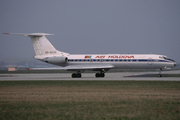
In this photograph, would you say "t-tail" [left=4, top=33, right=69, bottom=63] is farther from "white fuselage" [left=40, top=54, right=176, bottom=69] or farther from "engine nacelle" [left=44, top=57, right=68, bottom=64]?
"white fuselage" [left=40, top=54, right=176, bottom=69]

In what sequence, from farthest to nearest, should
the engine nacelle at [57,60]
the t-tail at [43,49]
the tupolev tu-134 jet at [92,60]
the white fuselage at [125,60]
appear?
the t-tail at [43,49] → the engine nacelle at [57,60] → the tupolev tu-134 jet at [92,60] → the white fuselage at [125,60]

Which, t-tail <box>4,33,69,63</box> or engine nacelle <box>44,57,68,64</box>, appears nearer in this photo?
engine nacelle <box>44,57,68,64</box>

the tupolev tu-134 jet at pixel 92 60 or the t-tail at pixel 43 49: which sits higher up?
the t-tail at pixel 43 49

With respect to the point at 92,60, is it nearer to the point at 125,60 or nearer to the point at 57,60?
the point at 125,60

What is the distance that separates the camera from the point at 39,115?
9750 mm

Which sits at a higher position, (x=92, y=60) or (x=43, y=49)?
(x=43, y=49)

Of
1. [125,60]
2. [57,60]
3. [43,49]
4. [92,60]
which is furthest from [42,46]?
[125,60]

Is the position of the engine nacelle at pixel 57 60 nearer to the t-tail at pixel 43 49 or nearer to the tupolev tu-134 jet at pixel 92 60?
the tupolev tu-134 jet at pixel 92 60

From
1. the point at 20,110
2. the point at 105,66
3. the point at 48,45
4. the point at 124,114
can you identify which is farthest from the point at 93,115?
the point at 48,45

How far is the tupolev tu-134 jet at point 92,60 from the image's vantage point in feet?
116

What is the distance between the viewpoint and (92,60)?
37.2 m

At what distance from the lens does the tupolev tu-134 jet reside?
116 feet

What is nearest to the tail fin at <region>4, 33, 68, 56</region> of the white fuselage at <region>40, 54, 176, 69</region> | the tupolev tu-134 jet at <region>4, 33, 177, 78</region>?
the tupolev tu-134 jet at <region>4, 33, 177, 78</region>

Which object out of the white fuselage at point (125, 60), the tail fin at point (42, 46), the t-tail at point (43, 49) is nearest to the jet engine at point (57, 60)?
the t-tail at point (43, 49)
